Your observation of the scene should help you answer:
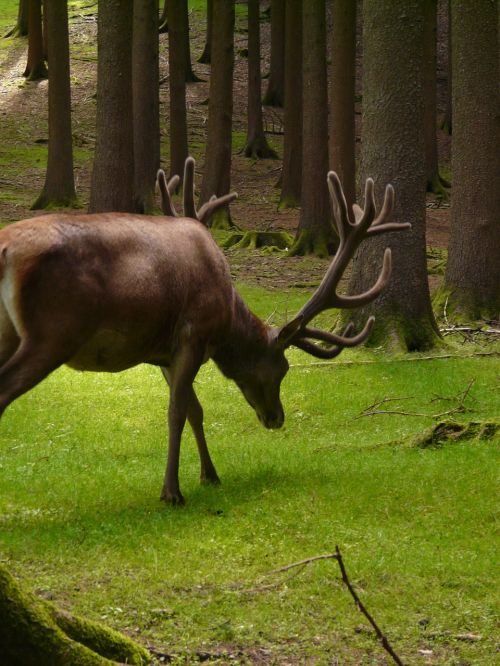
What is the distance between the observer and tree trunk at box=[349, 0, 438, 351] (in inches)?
538

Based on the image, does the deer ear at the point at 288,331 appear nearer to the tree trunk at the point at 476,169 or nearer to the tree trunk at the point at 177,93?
the tree trunk at the point at 476,169

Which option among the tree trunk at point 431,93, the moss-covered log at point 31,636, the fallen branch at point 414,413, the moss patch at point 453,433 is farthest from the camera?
the tree trunk at point 431,93

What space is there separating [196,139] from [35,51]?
267 inches

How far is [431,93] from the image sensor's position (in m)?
28.9

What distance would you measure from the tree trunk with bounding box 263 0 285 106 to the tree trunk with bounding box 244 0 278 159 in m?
2.94

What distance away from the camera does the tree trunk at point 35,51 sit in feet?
117

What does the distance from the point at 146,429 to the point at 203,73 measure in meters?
33.4

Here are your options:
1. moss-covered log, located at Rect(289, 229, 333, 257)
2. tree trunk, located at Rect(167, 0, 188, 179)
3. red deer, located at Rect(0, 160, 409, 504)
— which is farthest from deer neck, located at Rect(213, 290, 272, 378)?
tree trunk, located at Rect(167, 0, 188, 179)

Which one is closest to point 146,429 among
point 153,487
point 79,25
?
point 153,487

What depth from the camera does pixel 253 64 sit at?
33.1 m

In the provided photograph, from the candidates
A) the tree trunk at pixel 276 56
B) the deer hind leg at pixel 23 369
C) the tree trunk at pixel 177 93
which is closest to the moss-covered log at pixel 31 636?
the deer hind leg at pixel 23 369

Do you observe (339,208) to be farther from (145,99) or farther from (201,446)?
(145,99)

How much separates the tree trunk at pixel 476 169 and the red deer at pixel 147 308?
5.91 m

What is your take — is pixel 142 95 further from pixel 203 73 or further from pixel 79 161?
pixel 203 73
